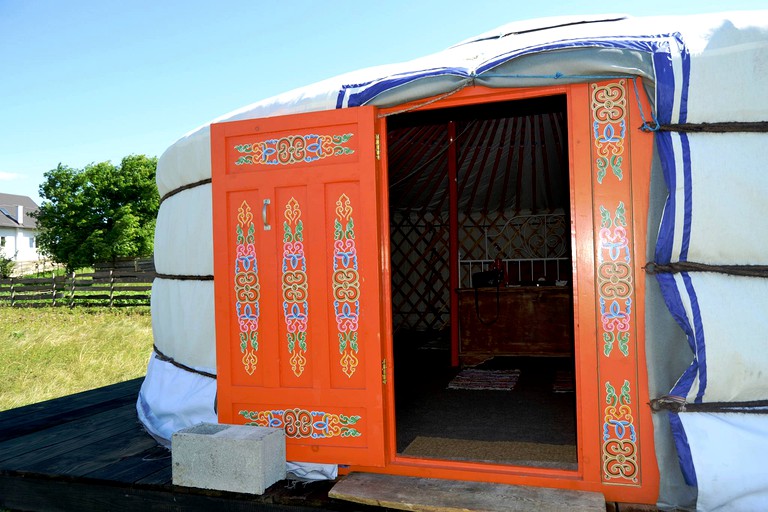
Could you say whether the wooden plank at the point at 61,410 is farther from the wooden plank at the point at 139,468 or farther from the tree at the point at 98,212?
the tree at the point at 98,212

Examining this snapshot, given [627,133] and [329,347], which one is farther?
[329,347]

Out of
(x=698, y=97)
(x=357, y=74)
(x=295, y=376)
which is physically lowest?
(x=295, y=376)

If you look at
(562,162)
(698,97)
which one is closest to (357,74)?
(698,97)

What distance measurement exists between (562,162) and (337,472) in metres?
3.56

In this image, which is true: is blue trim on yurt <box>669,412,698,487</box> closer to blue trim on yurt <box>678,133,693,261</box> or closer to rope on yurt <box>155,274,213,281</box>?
blue trim on yurt <box>678,133,693,261</box>

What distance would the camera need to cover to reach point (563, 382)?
355 centimetres

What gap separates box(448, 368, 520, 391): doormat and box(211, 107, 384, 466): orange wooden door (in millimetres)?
1598

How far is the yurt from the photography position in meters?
1.62

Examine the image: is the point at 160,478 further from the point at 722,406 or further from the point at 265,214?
the point at 722,406

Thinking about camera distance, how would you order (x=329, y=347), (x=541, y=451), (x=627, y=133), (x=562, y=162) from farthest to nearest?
(x=562, y=162) → (x=541, y=451) → (x=329, y=347) → (x=627, y=133)

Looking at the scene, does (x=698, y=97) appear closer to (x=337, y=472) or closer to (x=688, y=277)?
(x=688, y=277)

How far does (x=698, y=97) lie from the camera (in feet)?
5.37

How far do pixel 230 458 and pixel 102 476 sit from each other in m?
0.55

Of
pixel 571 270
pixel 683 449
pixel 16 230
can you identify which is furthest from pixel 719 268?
pixel 16 230
